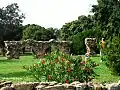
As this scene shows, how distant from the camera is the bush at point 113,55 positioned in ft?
45.0

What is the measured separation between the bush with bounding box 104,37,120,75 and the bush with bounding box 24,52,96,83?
12.1ft

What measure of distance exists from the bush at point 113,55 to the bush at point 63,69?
12.1 ft

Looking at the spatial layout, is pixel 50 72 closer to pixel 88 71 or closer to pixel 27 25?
pixel 88 71

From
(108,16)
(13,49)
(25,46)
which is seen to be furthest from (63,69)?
(108,16)

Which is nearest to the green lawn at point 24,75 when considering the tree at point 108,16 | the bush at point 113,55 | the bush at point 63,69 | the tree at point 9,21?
the bush at point 113,55

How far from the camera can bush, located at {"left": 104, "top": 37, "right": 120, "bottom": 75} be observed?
1371cm

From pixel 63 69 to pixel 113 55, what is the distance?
445cm

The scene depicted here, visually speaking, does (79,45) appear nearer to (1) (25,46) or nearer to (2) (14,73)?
(1) (25,46)

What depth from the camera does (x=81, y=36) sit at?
34.8 meters

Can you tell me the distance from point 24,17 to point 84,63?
3821cm

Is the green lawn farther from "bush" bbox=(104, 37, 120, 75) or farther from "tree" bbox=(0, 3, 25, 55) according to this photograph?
"tree" bbox=(0, 3, 25, 55)

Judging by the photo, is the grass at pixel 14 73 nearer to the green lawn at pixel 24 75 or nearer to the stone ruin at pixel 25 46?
the green lawn at pixel 24 75

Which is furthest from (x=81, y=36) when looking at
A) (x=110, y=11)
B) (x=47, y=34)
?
(x=47, y=34)

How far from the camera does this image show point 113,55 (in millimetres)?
13766
